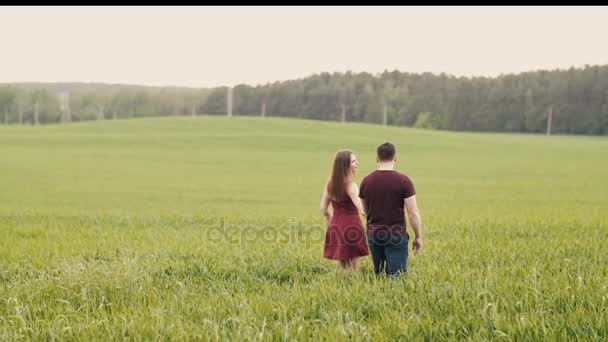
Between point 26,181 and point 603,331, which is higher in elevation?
point 603,331

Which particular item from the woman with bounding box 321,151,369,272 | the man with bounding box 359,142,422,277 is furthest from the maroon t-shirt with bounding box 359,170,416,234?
the woman with bounding box 321,151,369,272

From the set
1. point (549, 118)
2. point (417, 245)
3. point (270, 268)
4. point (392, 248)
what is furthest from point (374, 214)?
point (549, 118)

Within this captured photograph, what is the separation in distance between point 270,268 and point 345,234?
0.97 m

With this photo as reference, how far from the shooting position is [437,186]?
1113 inches

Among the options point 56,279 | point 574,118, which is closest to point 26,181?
point 56,279

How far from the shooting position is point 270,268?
23.8ft

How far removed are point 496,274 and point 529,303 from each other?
45.9 inches

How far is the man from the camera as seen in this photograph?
6.73m

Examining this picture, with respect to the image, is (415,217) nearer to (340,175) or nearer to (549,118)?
(340,175)

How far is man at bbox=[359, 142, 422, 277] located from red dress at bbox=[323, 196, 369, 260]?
10.9 inches

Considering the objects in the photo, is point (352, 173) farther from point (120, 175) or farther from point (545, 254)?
point (120, 175)

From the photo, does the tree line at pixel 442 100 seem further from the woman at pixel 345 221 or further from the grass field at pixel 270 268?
the woman at pixel 345 221

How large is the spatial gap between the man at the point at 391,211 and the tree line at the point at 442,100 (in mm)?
78284

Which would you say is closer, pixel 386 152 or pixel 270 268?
pixel 386 152
